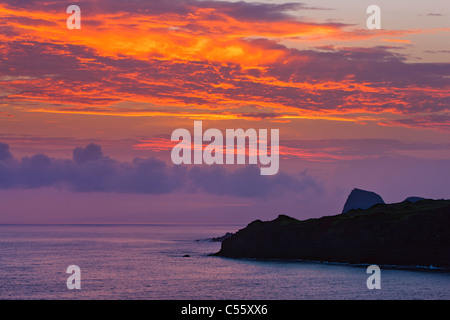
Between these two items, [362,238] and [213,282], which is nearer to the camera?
[213,282]

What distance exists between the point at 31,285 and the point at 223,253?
310 ft

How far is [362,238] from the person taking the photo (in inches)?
6132

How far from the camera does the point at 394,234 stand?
14925 centimetres

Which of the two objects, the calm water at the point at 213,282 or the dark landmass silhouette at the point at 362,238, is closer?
the calm water at the point at 213,282

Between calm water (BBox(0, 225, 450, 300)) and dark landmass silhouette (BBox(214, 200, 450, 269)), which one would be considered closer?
calm water (BBox(0, 225, 450, 300))

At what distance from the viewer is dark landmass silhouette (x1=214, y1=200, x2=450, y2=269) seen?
468ft

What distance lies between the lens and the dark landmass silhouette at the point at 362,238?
5610 inches

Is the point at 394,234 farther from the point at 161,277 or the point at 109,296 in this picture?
the point at 109,296
